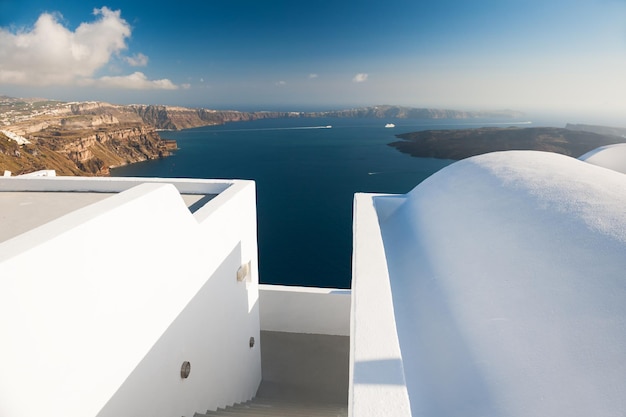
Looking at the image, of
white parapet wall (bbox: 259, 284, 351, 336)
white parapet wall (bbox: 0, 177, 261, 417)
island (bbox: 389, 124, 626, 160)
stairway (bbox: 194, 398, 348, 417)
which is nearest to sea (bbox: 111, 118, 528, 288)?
island (bbox: 389, 124, 626, 160)

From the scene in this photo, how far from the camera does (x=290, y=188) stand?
54000 mm

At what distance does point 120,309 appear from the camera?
243cm

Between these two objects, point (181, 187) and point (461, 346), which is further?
point (181, 187)

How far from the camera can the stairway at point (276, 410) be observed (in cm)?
404

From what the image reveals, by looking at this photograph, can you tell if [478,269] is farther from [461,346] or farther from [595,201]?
[595,201]

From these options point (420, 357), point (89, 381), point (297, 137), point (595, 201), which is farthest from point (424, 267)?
point (297, 137)

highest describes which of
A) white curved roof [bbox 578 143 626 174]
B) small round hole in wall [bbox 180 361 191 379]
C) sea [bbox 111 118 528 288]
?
white curved roof [bbox 578 143 626 174]

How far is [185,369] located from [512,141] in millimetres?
72977

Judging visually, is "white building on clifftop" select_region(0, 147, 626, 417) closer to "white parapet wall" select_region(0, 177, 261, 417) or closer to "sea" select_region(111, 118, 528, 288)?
"white parapet wall" select_region(0, 177, 261, 417)

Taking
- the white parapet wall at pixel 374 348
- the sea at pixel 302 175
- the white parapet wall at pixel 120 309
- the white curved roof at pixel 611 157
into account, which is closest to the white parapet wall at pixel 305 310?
the white parapet wall at pixel 120 309

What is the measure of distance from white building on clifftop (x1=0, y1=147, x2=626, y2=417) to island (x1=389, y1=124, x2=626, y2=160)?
63.0 metres

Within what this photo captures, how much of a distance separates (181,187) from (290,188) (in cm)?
4831

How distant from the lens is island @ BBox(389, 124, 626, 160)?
59.7 metres

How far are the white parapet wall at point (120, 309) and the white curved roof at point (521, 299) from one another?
6.13 ft
